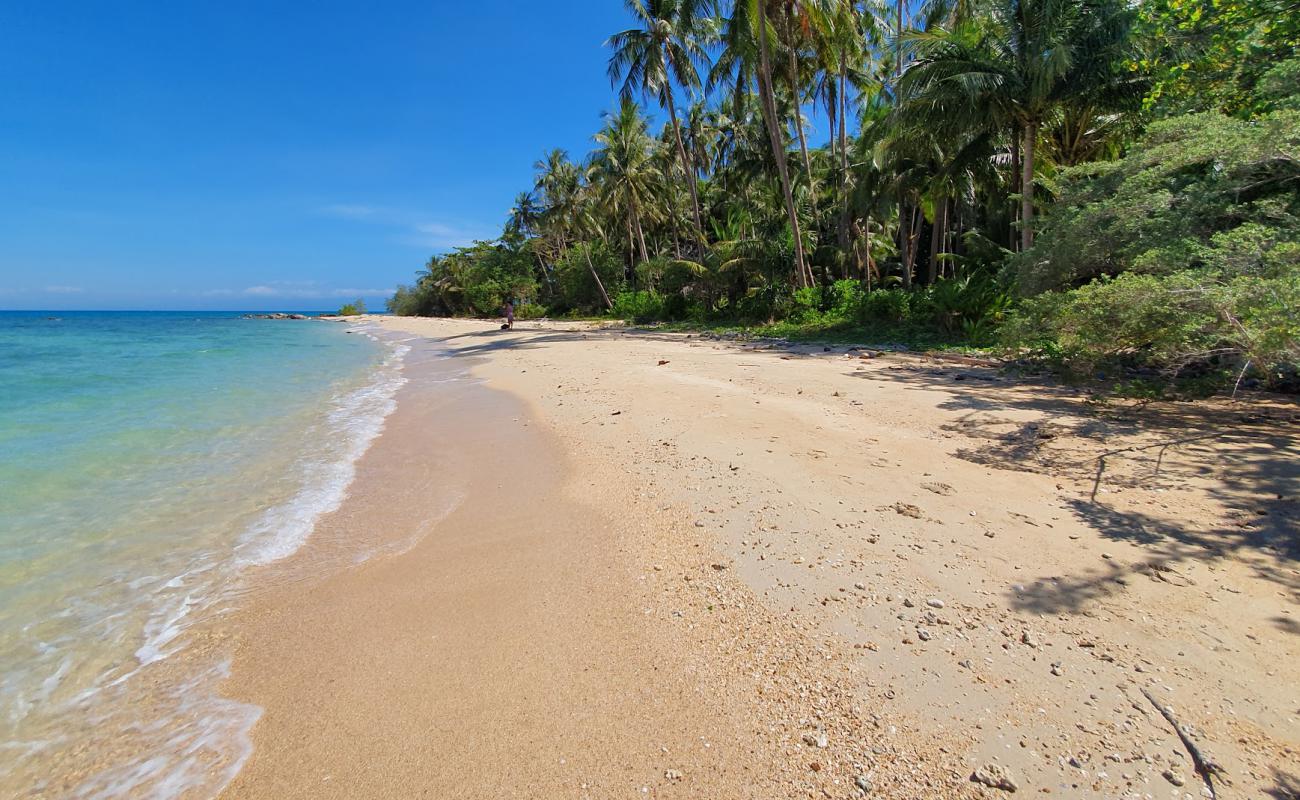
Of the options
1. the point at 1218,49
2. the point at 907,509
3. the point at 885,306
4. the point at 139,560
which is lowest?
the point at 139,560

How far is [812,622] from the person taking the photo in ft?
9.01

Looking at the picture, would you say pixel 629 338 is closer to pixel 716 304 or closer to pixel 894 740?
pixel 716 304

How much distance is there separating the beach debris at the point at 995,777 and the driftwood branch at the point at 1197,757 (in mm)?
580

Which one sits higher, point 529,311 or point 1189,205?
point 1189,205

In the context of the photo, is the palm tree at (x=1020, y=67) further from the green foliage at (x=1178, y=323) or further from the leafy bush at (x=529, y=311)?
the leafy bush at (x=529, y=311)

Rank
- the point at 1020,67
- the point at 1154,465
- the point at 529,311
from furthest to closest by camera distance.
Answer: the point at 529,311 < the point at 1020,67 < the point at 1154,465

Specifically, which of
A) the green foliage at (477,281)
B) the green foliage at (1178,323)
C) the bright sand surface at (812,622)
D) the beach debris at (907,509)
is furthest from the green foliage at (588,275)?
the beach debris at (907,509)

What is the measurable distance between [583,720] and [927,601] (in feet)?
6.10

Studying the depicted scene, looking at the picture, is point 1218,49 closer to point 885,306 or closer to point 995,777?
point 885,306

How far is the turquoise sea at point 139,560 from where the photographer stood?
2.35 metres

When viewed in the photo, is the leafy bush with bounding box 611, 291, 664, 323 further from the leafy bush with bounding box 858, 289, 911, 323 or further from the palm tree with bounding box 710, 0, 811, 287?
the leafy bush with bounding box 858, 289, 911, 323

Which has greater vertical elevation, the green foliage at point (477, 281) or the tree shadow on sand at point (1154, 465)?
the green foliage at point (477, 281)

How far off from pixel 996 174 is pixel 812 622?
62.5 feet

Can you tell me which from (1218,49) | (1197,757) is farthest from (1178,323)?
(1218,49)
